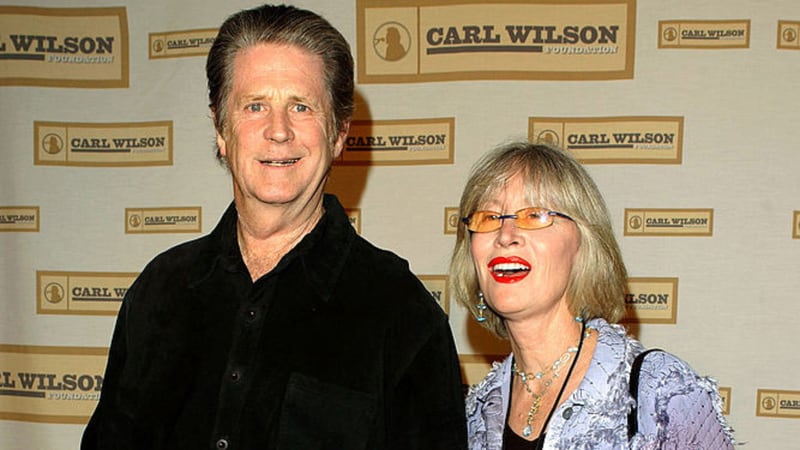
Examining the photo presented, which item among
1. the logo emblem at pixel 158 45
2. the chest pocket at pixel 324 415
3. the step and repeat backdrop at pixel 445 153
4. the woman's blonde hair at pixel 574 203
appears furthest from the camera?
the logo emblem at pixel 158 45

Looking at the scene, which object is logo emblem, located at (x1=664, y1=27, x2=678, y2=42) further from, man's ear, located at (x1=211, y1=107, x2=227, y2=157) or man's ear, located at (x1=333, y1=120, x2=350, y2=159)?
man's ear, located at (x1=211, y1=107, x2=227, y2=157)

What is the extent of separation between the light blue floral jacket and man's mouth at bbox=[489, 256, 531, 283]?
0.22 m

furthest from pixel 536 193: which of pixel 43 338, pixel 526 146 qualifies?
pixel 43 338

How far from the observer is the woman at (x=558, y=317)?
1.27 meters

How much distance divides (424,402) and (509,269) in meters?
0.32

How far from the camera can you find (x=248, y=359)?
1.21m

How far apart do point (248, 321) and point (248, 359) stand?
7 cm

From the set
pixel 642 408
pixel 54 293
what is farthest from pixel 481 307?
pixel 54 293

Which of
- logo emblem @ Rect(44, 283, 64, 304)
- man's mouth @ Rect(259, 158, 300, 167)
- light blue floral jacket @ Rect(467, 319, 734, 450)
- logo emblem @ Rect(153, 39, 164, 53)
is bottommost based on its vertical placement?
logo emblem @ Rect(44, 283, 64, 304)

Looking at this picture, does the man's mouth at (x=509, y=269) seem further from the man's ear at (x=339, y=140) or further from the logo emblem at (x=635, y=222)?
the logo emblem at (x=635, y=222)

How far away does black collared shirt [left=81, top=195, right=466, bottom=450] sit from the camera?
3.89 feet

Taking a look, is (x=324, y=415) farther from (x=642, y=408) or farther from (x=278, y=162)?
(x=642, y=408)

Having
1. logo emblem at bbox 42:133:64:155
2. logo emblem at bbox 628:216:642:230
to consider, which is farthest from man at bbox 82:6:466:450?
logo emblem at bbox 42:133:64:155

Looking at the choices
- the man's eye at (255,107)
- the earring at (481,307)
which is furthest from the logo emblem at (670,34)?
the man's eye at (255,107)
